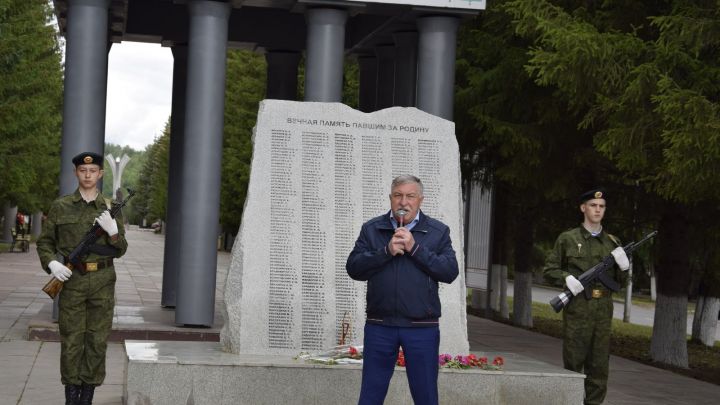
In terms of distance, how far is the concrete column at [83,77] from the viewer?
54.2 feet

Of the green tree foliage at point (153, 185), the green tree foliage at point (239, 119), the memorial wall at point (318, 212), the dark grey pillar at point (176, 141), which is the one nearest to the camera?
the memorial wall at point (318, 212)

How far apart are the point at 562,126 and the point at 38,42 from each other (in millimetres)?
27509

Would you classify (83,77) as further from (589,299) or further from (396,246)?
(396,246)

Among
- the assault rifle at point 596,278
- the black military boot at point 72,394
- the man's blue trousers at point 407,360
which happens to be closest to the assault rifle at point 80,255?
the black military boot at point 72,394

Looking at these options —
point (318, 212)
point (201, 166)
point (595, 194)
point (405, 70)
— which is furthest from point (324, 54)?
point (595, 194)

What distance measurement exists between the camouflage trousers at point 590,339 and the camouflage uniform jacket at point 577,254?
0.21m

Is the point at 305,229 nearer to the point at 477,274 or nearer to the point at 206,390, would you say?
the point at 206,390

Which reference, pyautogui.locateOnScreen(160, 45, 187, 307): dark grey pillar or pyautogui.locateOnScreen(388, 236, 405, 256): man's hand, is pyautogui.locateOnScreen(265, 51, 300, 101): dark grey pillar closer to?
pyautogui.locateOnScreen(160, 45, 187, 307): dark grey pillar

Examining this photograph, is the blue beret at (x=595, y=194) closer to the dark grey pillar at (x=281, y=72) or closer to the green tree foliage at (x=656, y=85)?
the green tree foliage at (x=656, y=85)

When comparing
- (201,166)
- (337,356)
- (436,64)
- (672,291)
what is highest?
(436,64)

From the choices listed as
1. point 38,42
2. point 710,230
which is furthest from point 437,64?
point 38,42

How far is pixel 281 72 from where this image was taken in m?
21.9

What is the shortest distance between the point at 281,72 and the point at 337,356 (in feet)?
38.9

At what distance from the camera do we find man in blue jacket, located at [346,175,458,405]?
24.7 feet
